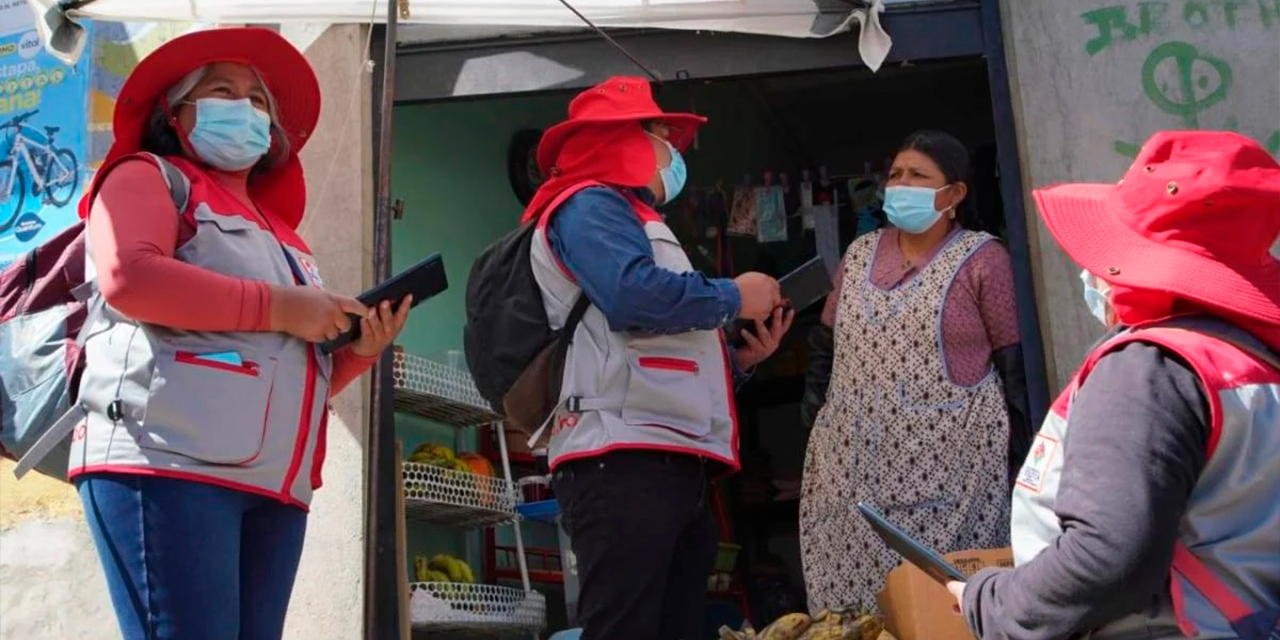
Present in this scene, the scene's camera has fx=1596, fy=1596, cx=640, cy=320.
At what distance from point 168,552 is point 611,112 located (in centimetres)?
183

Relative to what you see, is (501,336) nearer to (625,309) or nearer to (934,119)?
(625,309)

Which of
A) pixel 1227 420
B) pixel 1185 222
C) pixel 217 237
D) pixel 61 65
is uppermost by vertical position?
pixel 61 65

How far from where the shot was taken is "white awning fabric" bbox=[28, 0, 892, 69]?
5.30 metres

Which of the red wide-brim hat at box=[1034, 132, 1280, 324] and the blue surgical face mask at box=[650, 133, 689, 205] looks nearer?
the red wide-brim hat at box=[1034, 132, 1280, 324]

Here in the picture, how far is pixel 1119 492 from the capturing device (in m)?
2.14

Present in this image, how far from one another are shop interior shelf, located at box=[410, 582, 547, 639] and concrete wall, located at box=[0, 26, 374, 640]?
24cm

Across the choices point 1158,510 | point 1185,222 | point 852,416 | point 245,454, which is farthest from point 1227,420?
point 852,416

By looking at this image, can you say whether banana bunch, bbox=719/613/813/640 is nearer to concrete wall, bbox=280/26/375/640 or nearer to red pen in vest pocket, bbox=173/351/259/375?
concrete wall, bbox=280/26/375/640

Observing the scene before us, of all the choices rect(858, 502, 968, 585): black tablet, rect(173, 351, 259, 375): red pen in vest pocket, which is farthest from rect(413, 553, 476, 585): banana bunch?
rect(858, 502, 968, 585): black tablet

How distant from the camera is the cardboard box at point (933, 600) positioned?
13.5 feet

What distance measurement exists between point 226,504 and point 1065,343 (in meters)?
2.98

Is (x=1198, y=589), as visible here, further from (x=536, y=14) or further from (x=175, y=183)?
(x=536, y=14)

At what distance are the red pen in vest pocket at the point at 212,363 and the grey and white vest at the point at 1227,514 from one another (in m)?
1.79

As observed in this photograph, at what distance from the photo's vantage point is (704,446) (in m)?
3.94
